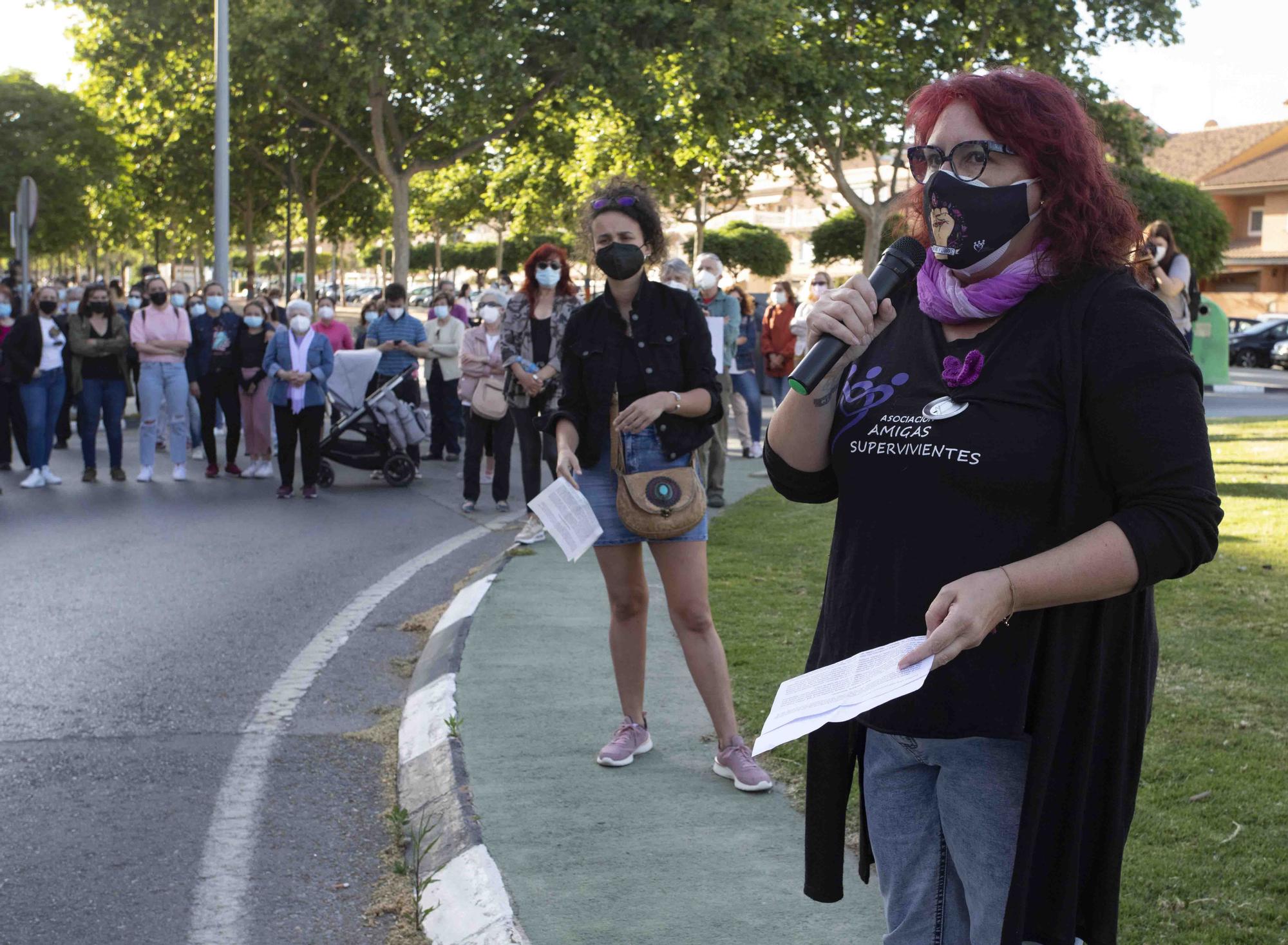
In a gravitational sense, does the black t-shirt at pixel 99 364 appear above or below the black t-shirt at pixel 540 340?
below

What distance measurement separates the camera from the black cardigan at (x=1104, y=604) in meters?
2.08

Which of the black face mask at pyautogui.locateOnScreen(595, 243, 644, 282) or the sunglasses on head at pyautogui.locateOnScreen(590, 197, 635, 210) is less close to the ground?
the sunglasses on head at pyautogui.locateOnScreen(590, 197, 635, 210)

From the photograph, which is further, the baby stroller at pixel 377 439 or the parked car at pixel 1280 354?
the parked car at pixel 1280 354

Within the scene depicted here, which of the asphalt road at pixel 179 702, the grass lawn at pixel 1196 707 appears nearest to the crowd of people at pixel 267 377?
the asphalt road at pixel 179 702

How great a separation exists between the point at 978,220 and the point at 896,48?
117 ft

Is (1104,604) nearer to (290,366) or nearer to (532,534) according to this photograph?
(532,534)

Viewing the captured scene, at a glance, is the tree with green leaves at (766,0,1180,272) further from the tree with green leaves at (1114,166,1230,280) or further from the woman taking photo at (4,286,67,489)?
the woman taking photo at (4,286,67,489)

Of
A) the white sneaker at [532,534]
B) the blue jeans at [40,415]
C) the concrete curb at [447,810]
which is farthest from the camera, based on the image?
the blue jeans at [40,415]

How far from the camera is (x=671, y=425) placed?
472 cm

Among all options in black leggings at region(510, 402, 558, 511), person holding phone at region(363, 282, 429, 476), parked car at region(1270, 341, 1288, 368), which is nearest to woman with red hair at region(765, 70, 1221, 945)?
black leggings at region(510, 402, 558, 511)

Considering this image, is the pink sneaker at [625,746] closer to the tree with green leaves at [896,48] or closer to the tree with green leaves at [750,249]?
the tree with green leaves at [896,48]

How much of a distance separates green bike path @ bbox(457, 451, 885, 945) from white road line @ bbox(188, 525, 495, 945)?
0.72 meters

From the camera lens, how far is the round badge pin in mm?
2195

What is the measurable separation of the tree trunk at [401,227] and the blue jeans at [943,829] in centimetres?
3036
